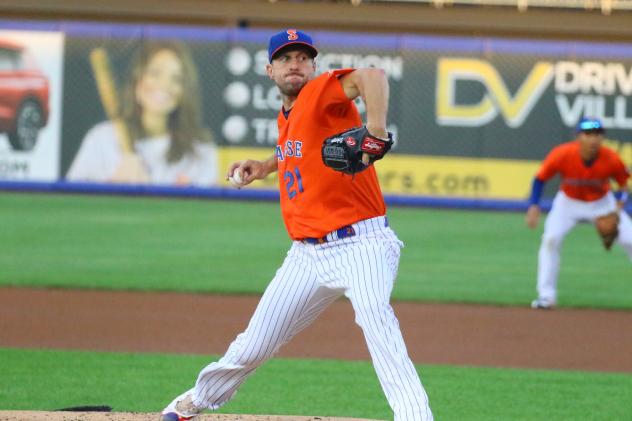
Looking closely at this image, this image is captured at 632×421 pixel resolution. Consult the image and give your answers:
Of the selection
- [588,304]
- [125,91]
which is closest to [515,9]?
[125,91]

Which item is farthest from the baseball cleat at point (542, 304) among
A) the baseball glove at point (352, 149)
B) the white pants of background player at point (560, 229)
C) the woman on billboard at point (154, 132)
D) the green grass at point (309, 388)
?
the woman on billboard at point (154, 132)

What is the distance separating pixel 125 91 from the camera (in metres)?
24.0

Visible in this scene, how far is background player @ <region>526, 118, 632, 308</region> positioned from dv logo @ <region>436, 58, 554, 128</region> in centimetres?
1116

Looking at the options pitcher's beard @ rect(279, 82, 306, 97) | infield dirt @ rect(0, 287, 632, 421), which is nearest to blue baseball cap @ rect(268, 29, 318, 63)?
pitcher's beard @ rect(279, 82, 306, 97)

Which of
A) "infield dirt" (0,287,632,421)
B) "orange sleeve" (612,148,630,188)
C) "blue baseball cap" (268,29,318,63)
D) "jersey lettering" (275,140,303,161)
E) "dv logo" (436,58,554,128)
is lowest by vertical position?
"infield dirt" (0,287,632,421)

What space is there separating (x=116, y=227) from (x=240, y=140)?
6314mm

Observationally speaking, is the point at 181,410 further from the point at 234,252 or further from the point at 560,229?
the point at 234,252

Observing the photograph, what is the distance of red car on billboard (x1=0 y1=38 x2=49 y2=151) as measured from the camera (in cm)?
2361

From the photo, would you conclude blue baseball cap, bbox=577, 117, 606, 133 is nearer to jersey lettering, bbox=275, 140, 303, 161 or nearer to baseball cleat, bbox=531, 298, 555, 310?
baseball cleat, bbox=531, 298, 555, 310

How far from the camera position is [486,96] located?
23438mm

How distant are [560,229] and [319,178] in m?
6.89

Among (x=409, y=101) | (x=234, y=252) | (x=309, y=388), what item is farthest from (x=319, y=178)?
(x=409, y=101)

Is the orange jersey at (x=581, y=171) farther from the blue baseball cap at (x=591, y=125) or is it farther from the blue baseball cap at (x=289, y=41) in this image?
the blue baseball cap at (x=289, y=41)

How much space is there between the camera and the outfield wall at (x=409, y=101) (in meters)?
23.1
